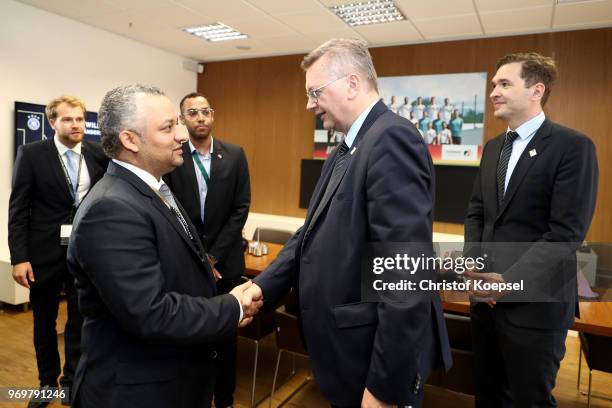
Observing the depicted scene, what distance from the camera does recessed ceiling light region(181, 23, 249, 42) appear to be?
5.47 meters

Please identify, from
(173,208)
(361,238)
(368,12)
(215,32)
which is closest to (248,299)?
(173,208)

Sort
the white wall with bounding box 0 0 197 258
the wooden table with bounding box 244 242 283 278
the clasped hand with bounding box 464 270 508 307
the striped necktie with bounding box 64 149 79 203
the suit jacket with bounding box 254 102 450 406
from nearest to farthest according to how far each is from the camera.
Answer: the suit jacket with bounding box 254 102 450 406 → the clasped hand with bounding box 464 270 508 307 → the striped necktie with bounding box 64 149 79 203 → the wooden table with bounding box 244 242 283 278 → the white wall with bounding box 0 0 197 258

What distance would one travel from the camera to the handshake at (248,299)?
1.59m

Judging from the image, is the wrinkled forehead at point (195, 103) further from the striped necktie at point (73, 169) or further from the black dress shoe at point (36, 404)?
the black dress shoe at point (36, 404)

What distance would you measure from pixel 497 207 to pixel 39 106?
5.12 meters

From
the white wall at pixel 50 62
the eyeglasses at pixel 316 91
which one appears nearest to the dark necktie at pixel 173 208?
the eyeglasses at pixel 316 91

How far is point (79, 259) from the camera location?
126cm

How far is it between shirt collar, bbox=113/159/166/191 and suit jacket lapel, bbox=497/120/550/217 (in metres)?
1.42

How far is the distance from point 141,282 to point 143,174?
42 cm

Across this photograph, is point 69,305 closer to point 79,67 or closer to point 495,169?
point 495,169

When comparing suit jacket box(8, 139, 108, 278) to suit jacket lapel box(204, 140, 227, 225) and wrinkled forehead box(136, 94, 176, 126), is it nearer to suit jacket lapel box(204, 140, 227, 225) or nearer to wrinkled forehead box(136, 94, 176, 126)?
suit jacket lapel box(204, 140, 227, 225)

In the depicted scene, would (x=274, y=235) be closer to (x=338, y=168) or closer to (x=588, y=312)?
(x=588, y=312)

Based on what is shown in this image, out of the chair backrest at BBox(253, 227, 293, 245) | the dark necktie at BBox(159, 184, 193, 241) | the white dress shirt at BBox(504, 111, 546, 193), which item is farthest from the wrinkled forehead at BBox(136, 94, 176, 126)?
the chair backrest at BBox(253, 227, 293, 245)

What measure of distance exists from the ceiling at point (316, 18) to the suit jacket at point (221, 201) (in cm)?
237
